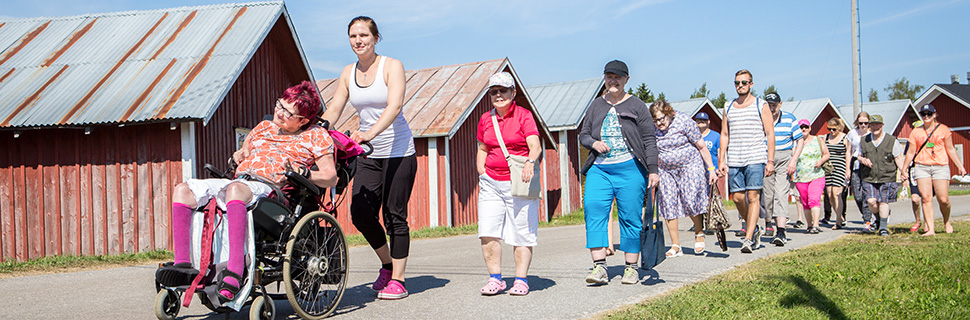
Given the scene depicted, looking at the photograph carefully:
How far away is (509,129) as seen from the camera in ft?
19.7

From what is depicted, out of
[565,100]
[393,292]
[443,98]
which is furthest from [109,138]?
[565,100]

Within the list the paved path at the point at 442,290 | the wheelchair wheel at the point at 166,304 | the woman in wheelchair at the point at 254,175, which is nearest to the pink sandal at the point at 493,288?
the paved path at the point at 442,290

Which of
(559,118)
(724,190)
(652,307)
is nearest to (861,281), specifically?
(652,307)

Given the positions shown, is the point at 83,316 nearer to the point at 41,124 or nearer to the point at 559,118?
the point at 41,124

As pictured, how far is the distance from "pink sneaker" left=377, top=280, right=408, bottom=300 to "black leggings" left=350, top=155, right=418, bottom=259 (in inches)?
7.9

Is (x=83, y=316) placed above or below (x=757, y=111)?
below

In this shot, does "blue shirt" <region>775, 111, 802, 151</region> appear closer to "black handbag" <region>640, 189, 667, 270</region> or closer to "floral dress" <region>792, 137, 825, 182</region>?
"floral dress" <region>792, 137, 825, 182</region>

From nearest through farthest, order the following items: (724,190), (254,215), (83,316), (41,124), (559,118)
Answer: (254,215) → (83,316) → (41,124) → (559,118) → (724,190)

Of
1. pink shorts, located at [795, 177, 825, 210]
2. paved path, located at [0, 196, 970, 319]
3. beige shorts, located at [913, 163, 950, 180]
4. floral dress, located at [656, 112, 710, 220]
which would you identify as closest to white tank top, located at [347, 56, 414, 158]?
paved path, located at [0, 196, 970, 319]

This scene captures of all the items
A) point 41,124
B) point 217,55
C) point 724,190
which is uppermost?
point 217,55

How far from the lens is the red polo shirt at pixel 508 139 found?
601 cm

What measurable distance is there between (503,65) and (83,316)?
50.9ft

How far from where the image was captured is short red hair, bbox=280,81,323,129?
205 inches

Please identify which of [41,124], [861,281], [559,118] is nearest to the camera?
[861,281]
